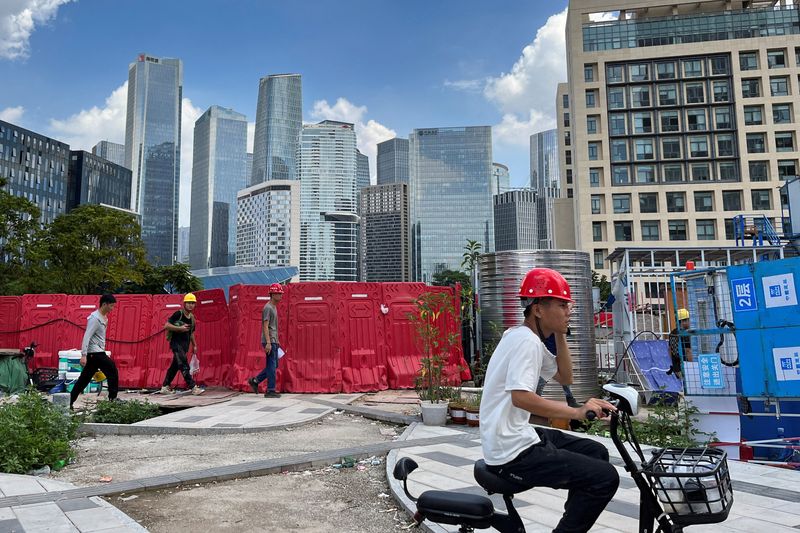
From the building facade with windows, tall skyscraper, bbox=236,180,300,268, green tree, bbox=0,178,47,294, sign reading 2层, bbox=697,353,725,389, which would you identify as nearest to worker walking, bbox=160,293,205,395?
sign reading 2层, bbox=697,353,725,389

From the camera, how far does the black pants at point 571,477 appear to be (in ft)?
8.55

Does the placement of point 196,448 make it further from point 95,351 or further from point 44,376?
point 44,376

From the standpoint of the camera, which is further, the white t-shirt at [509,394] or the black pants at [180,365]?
A: the black pants at [180,365]

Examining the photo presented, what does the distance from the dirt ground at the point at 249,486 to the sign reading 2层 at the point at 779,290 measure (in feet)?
16.0

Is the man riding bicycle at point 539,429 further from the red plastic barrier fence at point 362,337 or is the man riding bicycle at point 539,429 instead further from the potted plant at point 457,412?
the red plastic barrier fence at point 362,337

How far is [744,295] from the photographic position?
6738mm

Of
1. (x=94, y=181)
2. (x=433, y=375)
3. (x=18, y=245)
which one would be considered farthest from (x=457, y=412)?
(x=94, y=181)

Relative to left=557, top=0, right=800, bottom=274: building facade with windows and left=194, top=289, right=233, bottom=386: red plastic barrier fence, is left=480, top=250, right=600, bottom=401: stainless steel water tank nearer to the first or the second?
left=194, top=289, right=233, bottom=386: red plastic barrier fence

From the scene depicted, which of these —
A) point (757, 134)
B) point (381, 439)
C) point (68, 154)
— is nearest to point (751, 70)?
point (757, 134)

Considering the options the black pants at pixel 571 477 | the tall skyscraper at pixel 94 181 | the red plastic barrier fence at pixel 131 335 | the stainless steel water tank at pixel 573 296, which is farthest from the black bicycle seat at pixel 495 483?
the tall skyscraper at pixel 94 181

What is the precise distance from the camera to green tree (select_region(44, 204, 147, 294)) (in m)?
41.6

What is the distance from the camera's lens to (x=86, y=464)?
6219mm

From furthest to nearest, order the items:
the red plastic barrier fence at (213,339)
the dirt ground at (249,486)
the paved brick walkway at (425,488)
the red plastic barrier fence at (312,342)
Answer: the red plastic barrier fence at (213,339), the red plastic barrier fence at (312,342), the dirt ground at (249,486), the paved brick walkway at (425,488)

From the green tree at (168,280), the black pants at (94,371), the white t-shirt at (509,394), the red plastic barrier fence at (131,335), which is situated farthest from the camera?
the green tree at (168,280)
